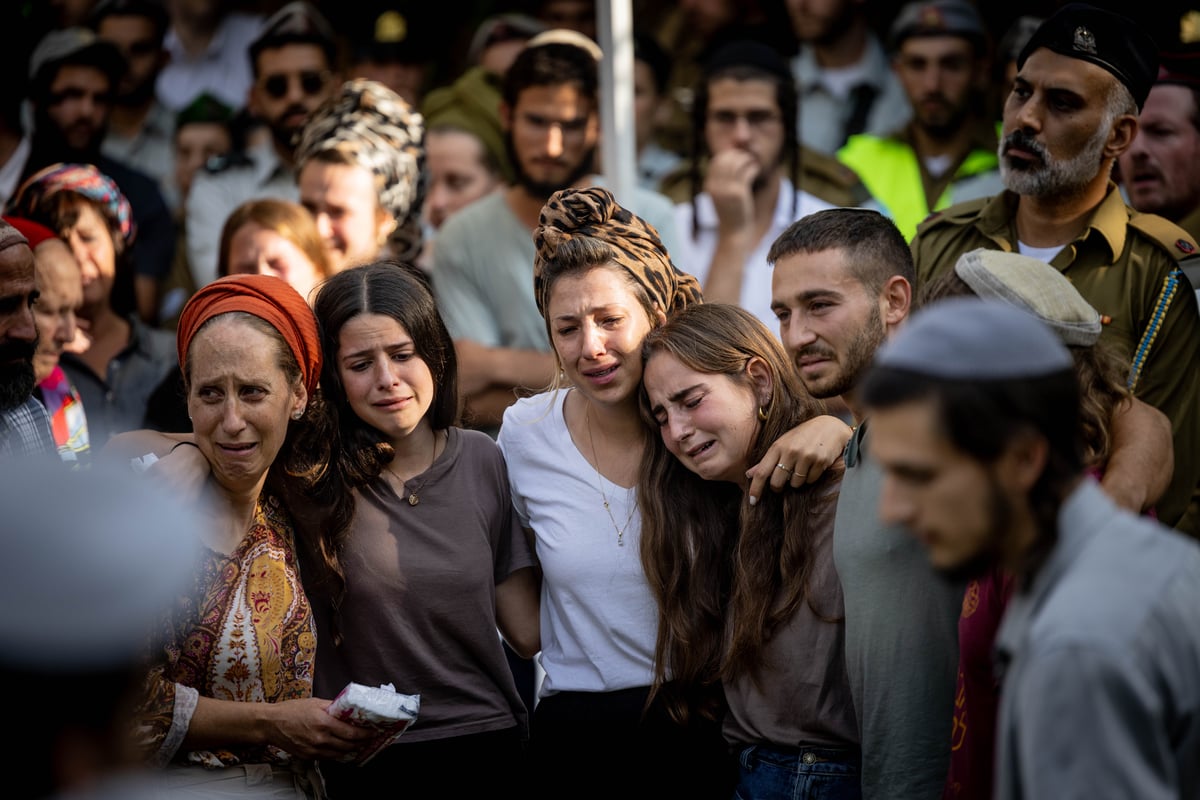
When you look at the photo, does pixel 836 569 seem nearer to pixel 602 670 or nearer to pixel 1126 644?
pixel 602 670

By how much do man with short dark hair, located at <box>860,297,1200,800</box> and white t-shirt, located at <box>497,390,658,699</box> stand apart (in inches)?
57.9

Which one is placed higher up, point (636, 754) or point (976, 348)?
point (976, 348)

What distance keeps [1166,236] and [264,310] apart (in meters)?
2.73

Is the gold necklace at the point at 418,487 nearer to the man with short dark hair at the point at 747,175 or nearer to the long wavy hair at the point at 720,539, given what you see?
the long wavy hair at the point at 720,539

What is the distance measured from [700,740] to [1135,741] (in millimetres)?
1680

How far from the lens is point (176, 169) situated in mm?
7277

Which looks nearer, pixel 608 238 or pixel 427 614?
pixel 427 614

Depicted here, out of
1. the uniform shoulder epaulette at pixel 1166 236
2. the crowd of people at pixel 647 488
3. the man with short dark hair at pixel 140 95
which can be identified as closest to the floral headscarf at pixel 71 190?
the crowd of people at pixel 647 488

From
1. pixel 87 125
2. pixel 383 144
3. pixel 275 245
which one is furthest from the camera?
pixel 87 125

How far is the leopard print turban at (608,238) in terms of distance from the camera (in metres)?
3.57

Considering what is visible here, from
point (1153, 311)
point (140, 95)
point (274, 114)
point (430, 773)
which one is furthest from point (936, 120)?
point (140, 95)

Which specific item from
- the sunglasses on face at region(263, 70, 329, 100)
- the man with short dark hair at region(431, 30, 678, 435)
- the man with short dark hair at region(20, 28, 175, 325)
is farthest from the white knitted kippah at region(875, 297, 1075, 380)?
the sunglasses on face at region(263, 70, 329, 100)

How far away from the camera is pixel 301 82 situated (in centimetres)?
667

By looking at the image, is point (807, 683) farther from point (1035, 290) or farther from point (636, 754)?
point (1035, 290)
